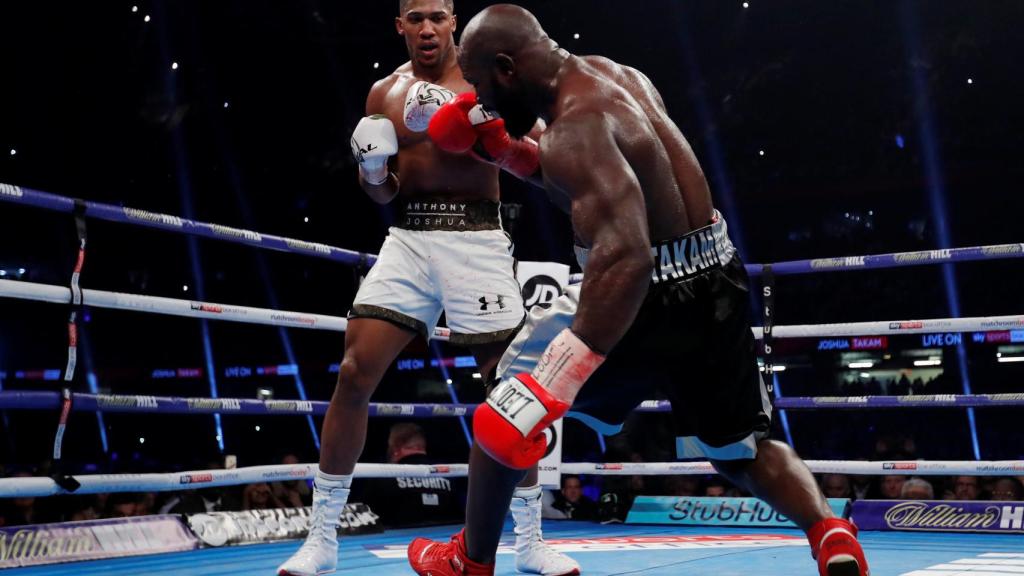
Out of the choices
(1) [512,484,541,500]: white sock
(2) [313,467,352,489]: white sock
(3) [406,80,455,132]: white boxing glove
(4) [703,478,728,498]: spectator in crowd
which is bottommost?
(4) [703,478,728,498]: spectator in crowd

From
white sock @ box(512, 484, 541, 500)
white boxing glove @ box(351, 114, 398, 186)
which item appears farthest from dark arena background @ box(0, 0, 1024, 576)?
white boxing glove @ box(351, 114, 398, 186)

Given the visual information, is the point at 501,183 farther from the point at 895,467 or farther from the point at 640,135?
the point at 640,135

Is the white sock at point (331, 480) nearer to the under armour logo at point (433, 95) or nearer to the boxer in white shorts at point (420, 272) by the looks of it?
the boxer in white shorts at point (420, 272)

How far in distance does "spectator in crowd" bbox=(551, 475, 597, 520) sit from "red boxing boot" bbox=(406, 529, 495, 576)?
7.27 ft

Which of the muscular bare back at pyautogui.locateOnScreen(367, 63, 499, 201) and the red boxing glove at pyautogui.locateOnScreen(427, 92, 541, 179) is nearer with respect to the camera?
the red boxing glove at pyautogui.locateOnScreen(427, 92, 541, 179)

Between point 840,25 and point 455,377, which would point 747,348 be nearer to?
point 840,25

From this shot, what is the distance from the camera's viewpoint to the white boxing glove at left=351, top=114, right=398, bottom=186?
2334mm

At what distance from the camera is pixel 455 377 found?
15203mm

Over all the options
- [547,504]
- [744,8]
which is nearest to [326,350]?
[744,8]

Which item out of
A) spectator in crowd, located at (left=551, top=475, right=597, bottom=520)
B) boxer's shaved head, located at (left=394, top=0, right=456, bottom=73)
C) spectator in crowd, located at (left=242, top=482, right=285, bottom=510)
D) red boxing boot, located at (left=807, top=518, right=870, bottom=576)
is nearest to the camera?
red boxing boot, located at (left=807, top=518, right=870, bottom=576)

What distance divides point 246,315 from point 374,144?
2.92ft

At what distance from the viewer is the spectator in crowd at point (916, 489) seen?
4508 millimetres

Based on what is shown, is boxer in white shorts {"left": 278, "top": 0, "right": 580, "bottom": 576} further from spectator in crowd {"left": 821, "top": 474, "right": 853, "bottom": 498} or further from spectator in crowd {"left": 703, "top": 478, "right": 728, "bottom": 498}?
spectator in crowd {"left": 821, "top": 474, "right": 853, "bottom": 498}

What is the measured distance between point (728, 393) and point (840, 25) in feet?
33.8
